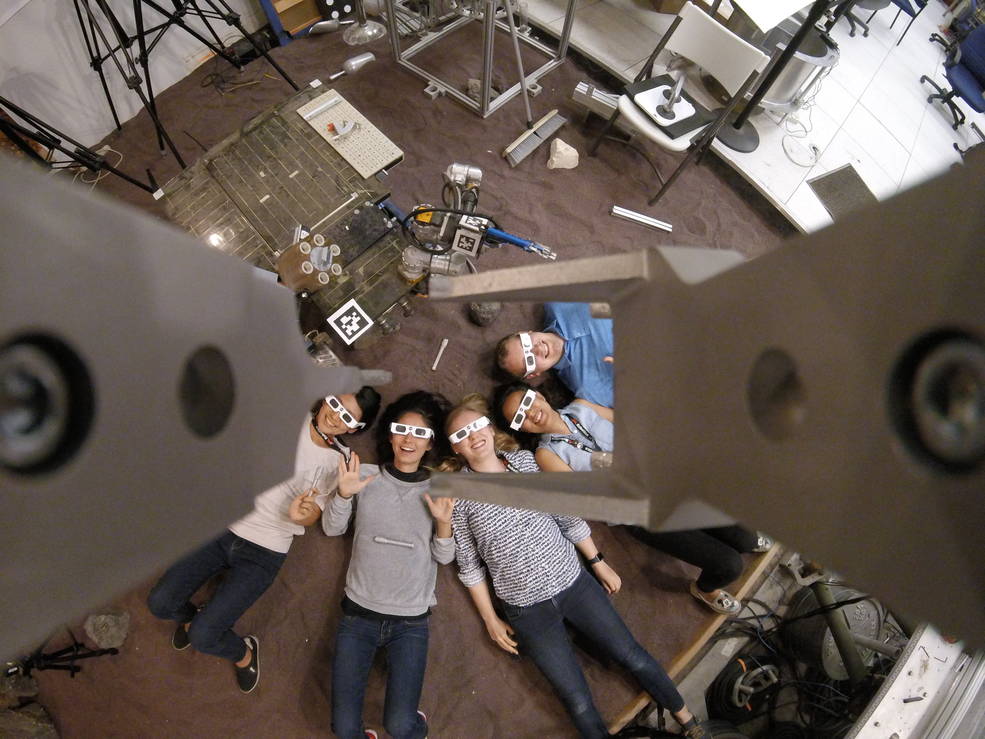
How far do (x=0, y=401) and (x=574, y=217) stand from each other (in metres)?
2.78

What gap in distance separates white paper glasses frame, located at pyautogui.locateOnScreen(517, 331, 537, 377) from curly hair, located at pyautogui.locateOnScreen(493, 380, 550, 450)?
78 millimetres

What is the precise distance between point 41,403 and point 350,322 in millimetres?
1795

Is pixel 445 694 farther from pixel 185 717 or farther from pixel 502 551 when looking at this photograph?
pixel 185 717

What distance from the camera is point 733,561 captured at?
1997 millimetres

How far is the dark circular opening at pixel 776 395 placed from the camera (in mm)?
444

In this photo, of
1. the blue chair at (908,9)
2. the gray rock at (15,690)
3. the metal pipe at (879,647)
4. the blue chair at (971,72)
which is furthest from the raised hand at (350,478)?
the blue chair at (908,9)

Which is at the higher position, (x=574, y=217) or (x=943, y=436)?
(x=943, y=436)

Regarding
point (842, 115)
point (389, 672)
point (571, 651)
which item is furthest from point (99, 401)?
point (842, 115)

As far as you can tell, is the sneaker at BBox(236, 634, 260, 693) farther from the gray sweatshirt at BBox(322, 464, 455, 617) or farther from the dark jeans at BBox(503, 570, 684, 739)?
the dark jeans at BBox(503, 570, 684, 739)

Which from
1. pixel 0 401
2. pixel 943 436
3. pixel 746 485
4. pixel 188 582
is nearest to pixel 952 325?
pixel 943 436

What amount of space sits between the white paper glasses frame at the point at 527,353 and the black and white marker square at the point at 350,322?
0.68 meters

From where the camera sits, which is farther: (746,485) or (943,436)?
(746,485)

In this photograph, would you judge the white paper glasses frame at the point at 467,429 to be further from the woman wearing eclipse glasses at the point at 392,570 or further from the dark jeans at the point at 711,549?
the dark jeans at the point at 711,549

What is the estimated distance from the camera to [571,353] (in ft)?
7.63
